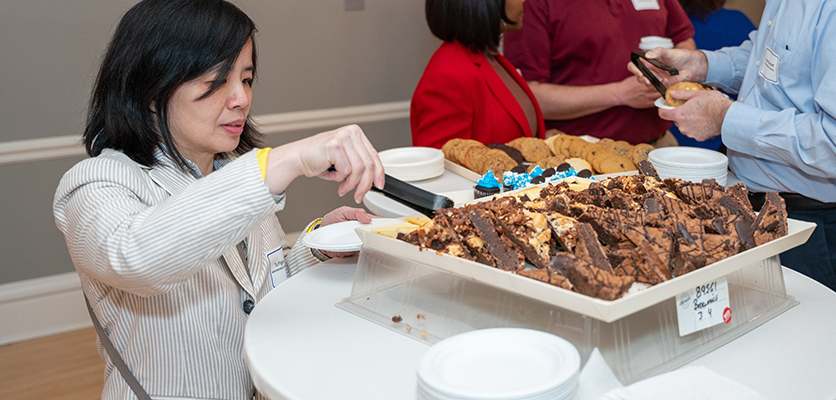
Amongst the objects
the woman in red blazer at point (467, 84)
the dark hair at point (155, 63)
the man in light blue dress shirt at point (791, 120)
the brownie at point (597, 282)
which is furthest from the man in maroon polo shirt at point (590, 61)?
the brownie at point (597, 282)

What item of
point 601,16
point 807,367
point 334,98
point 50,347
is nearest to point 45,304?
point 50,347

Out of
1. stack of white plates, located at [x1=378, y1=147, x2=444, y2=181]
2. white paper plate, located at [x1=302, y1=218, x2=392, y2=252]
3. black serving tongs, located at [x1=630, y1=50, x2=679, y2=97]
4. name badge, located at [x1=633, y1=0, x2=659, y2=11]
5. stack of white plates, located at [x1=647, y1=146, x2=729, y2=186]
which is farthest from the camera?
name badge, located at [x1=633, y1=0, x2=659, y2=11]

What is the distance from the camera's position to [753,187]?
7.27ft

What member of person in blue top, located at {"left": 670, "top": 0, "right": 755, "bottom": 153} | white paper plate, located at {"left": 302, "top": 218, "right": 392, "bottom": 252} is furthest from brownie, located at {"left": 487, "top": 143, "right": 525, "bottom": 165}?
person in blue top, located at {"left": 670, "top": 0, "right": 755, "bottom": 153}

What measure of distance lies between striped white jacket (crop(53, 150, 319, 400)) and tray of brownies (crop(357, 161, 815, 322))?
0.33 meters

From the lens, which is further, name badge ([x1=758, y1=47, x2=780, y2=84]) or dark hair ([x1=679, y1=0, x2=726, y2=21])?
dark hair ([x1=679, y1=0, x2=726, y2=21])

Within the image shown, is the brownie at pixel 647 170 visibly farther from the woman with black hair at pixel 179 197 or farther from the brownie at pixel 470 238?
the woman with black hair at pixel 179 197

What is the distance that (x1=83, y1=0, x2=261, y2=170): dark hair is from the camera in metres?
1.47

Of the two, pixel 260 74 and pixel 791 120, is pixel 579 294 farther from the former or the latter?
pixel 260 74

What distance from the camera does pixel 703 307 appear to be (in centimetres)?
108

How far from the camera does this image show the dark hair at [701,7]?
13.5 ft

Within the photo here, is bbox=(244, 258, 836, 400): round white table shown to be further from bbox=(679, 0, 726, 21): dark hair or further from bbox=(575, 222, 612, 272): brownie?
bbox=(679, 0, 726, 21): dark hair

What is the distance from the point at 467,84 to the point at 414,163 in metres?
0.70

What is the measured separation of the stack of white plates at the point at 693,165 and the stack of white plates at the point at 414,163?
2.68 feet
